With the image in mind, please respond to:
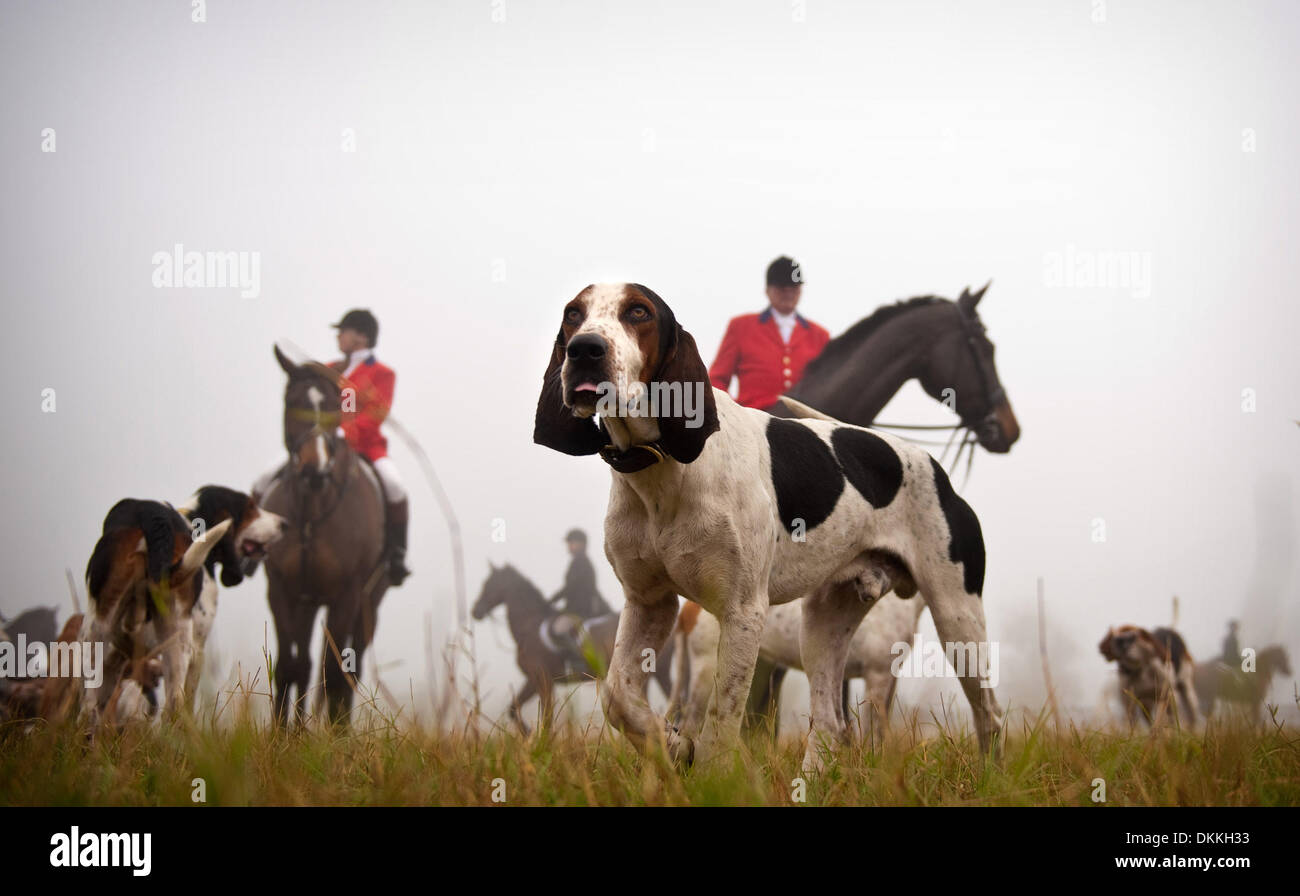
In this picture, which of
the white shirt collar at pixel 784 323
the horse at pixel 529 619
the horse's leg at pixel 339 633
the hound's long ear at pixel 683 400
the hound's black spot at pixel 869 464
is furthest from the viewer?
the horse at pixel 529 619

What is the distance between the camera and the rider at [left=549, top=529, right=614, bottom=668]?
12266mm

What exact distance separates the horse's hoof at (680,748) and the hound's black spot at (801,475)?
937mm

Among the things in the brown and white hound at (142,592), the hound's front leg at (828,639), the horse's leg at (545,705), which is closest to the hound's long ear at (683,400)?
the horse's leg at (545,705)

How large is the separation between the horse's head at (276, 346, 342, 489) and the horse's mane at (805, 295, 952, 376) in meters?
3.94

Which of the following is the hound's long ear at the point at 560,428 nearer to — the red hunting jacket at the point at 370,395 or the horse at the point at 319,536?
the horse at the point at 319,536

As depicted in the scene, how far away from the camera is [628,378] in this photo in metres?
3.50

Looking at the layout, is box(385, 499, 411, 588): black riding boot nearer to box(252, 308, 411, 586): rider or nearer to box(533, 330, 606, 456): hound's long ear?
box(252, 308, 411, 586): rider

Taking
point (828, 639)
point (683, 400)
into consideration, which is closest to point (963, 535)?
point (828, 639)

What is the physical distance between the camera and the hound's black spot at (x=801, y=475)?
425 centimetres

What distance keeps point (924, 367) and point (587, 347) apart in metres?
4.90

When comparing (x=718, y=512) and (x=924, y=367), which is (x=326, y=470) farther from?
(x=718, y=512)

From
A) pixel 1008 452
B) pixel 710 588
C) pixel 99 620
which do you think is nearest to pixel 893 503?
pixel 710 588
